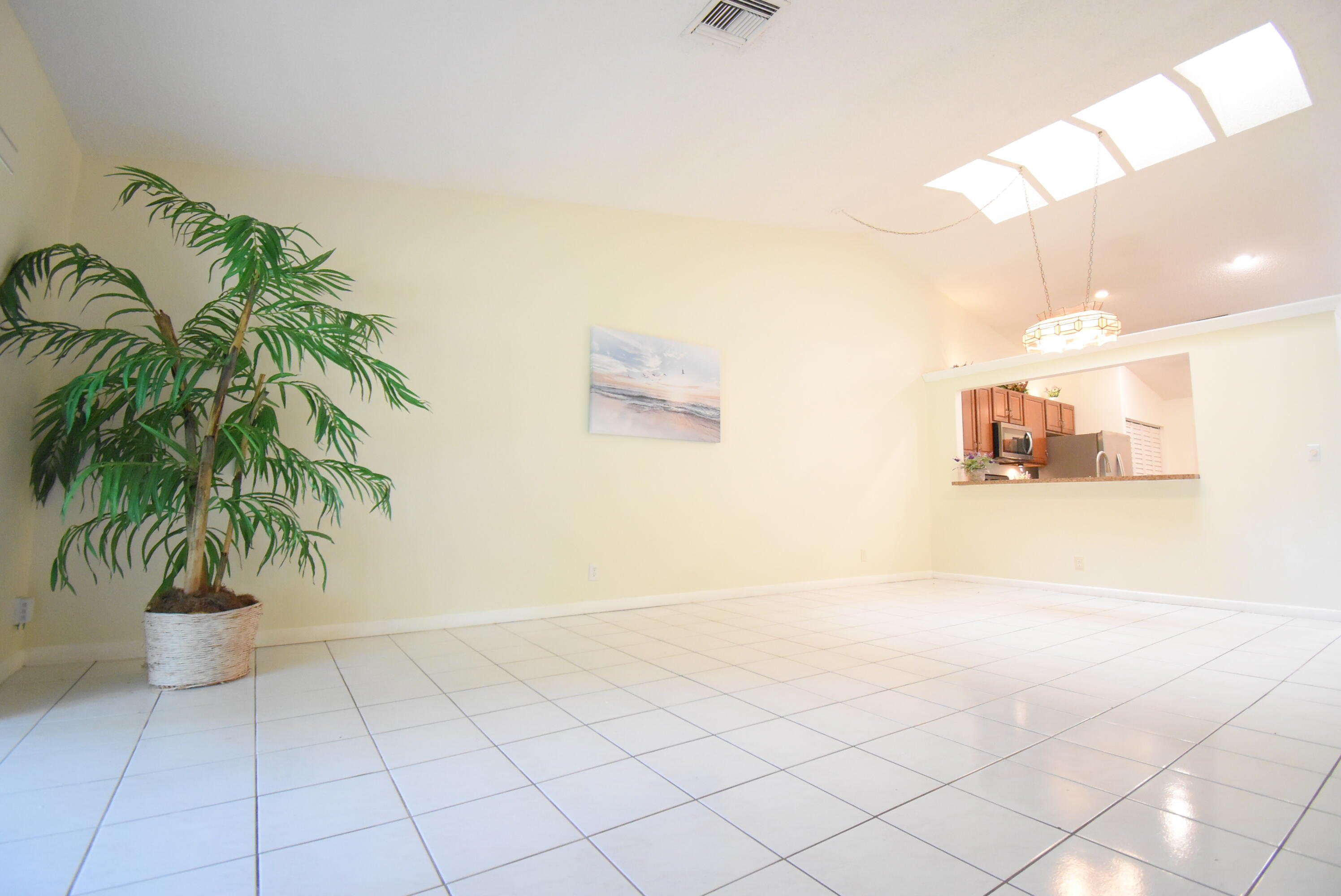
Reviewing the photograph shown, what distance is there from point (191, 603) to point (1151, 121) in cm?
662

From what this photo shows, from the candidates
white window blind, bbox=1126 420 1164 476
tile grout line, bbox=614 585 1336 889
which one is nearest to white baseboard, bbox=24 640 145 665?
tile grout line, bbox=614 585 1336 889

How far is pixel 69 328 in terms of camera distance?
2.61 m

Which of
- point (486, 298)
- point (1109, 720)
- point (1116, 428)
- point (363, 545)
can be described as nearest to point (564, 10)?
point (486, 298)

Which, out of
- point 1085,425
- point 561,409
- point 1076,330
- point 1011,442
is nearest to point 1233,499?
point 1076,330

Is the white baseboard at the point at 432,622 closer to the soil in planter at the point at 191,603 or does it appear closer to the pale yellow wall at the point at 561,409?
the pale yellow wall at the point at 561,409

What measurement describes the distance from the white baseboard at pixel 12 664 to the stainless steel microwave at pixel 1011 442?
7691 millimetres

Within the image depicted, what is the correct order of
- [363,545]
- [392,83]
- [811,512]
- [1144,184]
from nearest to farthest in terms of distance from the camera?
1. [392,83]
2. [363,545]
3. [1144,184]
4. [811,512]

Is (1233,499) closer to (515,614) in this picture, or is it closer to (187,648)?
(515,614)

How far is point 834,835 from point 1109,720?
1473mm

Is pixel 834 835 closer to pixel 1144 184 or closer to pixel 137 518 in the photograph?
pixel 137 518

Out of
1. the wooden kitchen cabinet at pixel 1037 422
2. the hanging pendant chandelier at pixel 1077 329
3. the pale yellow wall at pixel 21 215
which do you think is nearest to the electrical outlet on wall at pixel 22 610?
the pale yellow wall at pixel 21 215

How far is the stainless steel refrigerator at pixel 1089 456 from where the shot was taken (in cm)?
684

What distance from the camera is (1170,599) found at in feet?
16.2

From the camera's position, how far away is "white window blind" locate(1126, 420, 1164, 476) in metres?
8.13
